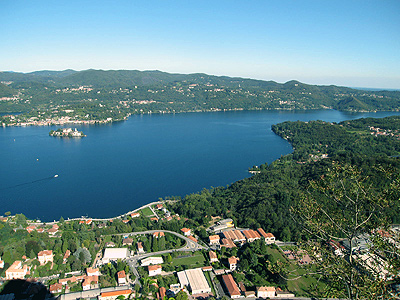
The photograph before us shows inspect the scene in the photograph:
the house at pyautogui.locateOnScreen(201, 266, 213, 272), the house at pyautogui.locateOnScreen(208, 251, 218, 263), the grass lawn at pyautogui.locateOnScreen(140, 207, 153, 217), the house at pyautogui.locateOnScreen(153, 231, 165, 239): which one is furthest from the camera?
the grass lawn at pyautogui.locateOnScreen(140, 207, 153, 217)

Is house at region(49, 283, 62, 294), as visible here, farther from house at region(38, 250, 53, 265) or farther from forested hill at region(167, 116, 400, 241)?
forested hill at region(167, 116, 400, 241)

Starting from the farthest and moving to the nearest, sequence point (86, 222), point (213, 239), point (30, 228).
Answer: point (86, 222) < point (30, 228) < point (213, 239)

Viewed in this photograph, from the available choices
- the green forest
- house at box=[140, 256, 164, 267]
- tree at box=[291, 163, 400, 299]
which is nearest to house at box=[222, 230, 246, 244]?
house at box=[140, 256, 164, 267]

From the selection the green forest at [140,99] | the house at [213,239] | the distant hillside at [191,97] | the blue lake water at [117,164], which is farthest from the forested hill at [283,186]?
the distant hillside at [191,97]

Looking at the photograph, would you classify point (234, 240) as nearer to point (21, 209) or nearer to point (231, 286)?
point (231, 286)

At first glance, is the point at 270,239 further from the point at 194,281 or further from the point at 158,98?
the point at 158,98

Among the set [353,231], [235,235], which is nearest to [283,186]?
[235,235]
